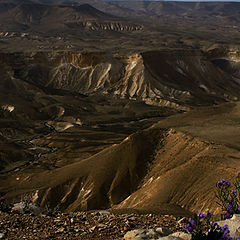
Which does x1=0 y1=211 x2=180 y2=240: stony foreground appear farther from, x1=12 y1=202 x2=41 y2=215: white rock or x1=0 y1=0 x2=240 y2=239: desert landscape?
x1=12 y1=202 x2=41 y2=215: white rock

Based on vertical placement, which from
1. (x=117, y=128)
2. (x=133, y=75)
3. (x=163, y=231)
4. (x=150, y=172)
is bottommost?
(x=117, y=128)

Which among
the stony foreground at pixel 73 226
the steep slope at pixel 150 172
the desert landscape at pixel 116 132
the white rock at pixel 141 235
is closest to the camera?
the white rock at pixel 141 235

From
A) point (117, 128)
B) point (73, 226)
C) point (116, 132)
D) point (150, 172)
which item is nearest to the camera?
point (73, 226)

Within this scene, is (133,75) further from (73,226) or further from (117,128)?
(73,226)

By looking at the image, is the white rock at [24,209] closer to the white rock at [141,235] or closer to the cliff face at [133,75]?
the white rock at [141,235]

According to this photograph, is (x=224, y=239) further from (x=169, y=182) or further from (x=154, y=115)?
(x=154, y=115)

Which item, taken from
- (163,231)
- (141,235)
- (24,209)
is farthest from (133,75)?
(141,235)

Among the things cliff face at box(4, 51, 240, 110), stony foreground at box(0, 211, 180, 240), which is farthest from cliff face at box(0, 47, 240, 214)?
stony foreground at box(0, 211, 180, 240)

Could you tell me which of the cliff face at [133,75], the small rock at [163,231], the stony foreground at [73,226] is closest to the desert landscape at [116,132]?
the stony foreground at [73,226]
